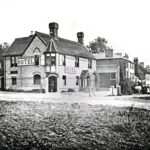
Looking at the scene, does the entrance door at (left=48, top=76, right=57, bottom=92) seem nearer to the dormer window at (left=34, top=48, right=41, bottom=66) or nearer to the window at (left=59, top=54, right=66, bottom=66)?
the window at (left=59, top=54, right=66, bottom=66)

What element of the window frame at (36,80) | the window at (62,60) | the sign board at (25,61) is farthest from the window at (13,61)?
the window at (62,60)

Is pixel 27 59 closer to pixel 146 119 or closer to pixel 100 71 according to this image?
pixel 100 71

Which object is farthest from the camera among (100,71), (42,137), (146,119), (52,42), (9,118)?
(100,71)

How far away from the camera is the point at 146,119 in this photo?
35.8 feet

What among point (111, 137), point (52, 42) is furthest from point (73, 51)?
point (111, 137)

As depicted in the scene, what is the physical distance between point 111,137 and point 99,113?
256cm

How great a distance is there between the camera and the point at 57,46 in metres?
34.0

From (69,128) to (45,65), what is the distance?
25.4 meters

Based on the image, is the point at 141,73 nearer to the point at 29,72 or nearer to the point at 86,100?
the point at 29,72

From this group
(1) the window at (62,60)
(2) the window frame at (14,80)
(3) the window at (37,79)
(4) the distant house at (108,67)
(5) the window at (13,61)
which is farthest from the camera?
(4) the distant house at (108,67)

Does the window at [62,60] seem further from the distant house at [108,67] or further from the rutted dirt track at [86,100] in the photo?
the rutted dirt track at [86,100]

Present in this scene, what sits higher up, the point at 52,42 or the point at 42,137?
the point at 52,42

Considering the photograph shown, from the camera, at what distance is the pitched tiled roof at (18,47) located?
36.9m

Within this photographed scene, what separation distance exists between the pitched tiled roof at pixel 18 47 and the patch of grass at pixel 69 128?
85.7 feet
